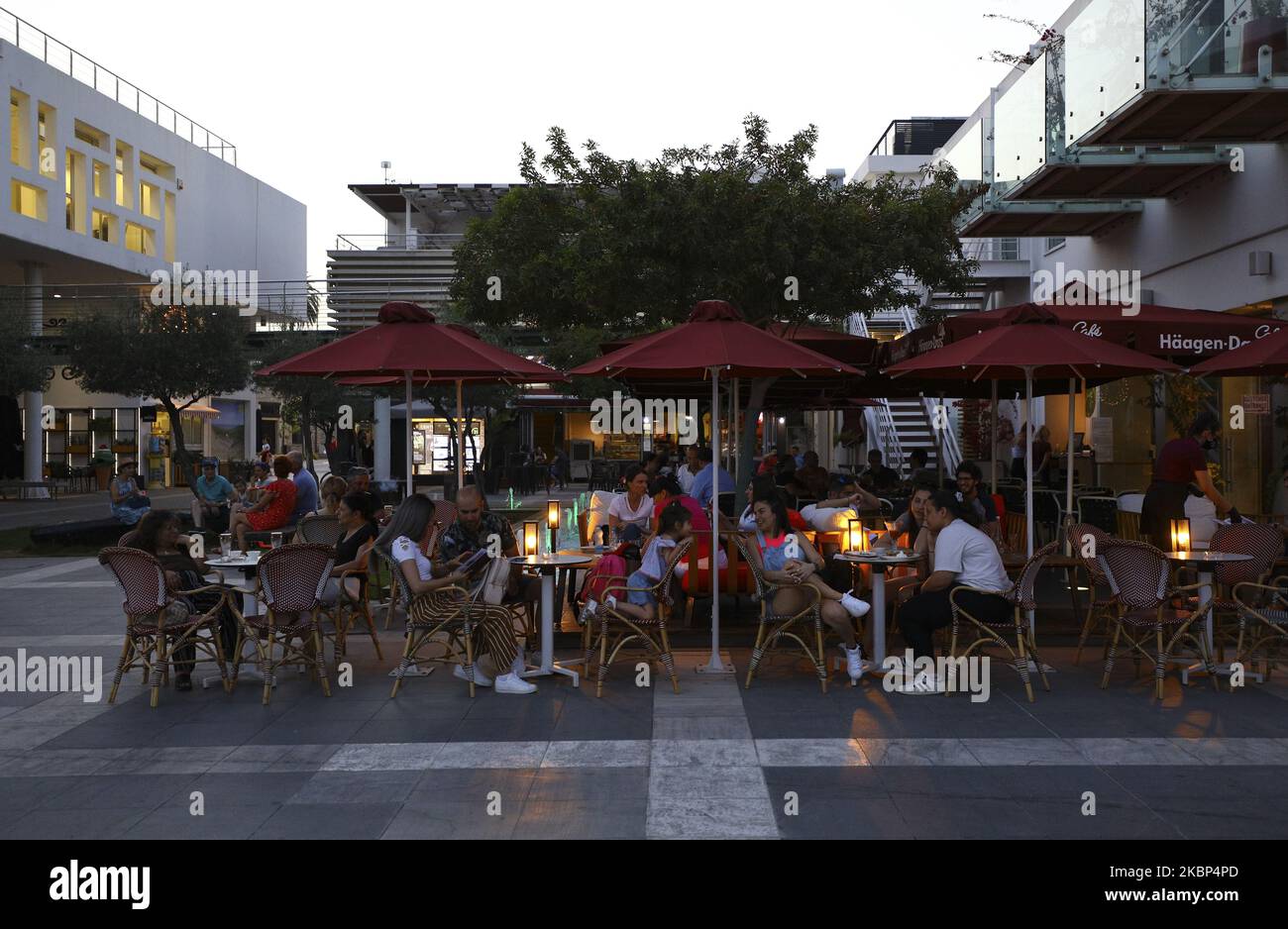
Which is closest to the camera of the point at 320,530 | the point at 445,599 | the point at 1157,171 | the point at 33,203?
the point at 445,599

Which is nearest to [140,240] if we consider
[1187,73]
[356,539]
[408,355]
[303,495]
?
[303,495]

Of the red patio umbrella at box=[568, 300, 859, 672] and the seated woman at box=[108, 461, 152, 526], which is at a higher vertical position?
the red patio umbrella at box=[568, 300, 859, 672]

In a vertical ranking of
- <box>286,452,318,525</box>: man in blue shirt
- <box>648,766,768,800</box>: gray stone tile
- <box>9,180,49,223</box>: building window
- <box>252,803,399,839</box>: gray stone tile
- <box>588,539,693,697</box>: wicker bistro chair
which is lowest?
<box>252,803,399,839</box>: gray stone tile

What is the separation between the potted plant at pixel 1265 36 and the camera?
1072 centimetres

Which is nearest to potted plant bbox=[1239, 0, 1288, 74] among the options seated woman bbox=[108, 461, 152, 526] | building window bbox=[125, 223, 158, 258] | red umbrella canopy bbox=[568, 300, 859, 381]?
red umbrella canopy bbox=[568, 300, 859, 381]

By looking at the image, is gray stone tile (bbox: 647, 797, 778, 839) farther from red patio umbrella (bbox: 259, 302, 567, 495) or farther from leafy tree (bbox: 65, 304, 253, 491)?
leafy tree (bbox: 65, 304, 253, 491)

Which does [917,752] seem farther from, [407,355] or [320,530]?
[320,530]

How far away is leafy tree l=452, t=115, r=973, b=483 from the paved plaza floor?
570 centimetres

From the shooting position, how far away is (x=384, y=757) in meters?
5.69

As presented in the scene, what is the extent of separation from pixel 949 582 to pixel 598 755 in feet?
8.82

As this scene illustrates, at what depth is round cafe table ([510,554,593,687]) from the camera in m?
7.33

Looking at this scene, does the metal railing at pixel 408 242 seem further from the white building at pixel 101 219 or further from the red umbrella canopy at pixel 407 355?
the red umbrella canopy at pixel 407 355

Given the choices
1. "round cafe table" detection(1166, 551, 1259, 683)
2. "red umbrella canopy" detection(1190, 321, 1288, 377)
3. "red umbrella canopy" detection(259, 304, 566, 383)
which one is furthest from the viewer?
"red umbrella canopy" detection(1190, 321, 1288, 377)

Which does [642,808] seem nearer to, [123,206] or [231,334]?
[231,334]
